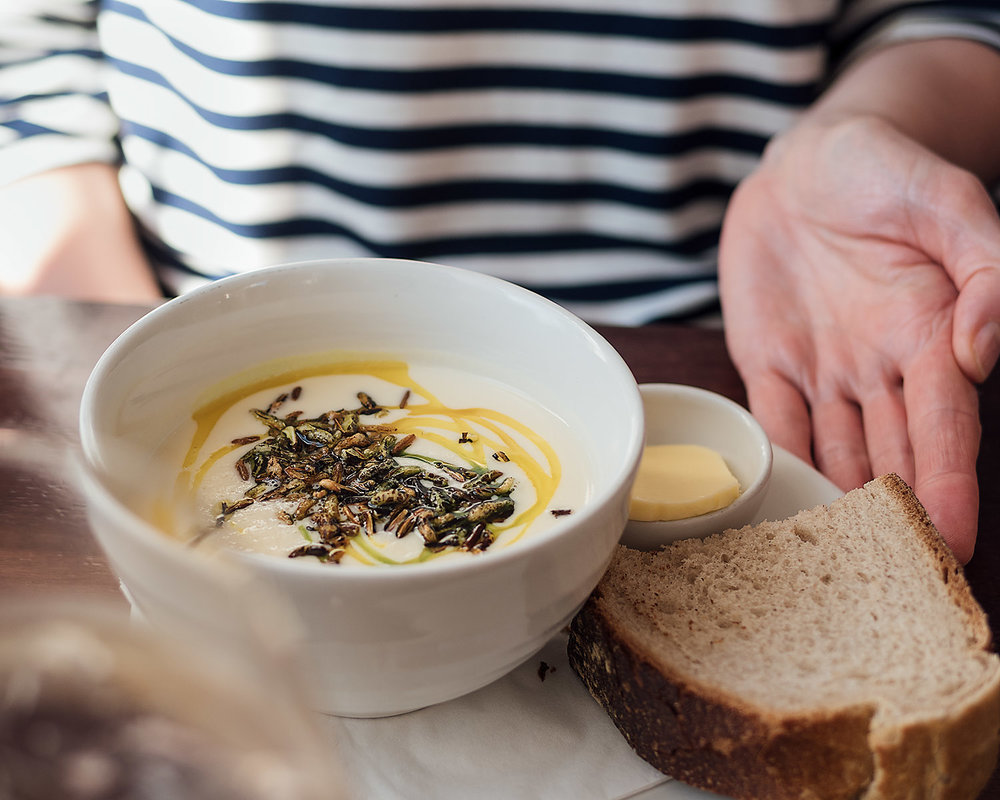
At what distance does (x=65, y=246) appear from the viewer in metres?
1.63

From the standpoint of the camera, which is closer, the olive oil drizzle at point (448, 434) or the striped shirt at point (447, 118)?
the olive oil drizzle at point (448, 434)

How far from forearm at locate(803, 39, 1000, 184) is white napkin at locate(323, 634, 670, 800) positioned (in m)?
1.12

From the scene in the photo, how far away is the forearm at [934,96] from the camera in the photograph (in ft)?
4.83

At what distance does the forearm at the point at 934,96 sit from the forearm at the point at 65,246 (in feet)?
4.06

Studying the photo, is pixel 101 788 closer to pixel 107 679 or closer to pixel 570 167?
pixel 107 679

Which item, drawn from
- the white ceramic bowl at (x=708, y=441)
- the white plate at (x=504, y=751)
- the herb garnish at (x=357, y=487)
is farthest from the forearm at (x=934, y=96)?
the white plate at (x=504, y=751)

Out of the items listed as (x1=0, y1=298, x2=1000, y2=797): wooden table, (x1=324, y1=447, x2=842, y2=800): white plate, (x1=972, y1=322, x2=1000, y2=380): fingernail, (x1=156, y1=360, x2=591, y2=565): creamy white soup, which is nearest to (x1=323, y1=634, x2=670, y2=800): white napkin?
(x1=324, y1=447, x2=842, y2=800): white plate

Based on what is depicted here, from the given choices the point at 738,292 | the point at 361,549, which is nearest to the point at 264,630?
the point at 361,549

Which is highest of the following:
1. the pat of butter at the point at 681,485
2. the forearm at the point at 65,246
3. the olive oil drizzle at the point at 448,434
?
the olive oil drizzle at the point at 448,434

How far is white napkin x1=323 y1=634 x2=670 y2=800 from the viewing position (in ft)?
2.11

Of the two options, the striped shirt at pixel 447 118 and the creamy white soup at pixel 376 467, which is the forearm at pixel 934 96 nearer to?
the striped shirt at pixel 447 118

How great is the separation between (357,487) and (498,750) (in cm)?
23

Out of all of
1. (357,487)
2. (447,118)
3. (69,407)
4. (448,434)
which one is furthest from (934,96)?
(69,407)

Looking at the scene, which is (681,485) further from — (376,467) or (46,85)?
(46,85)
